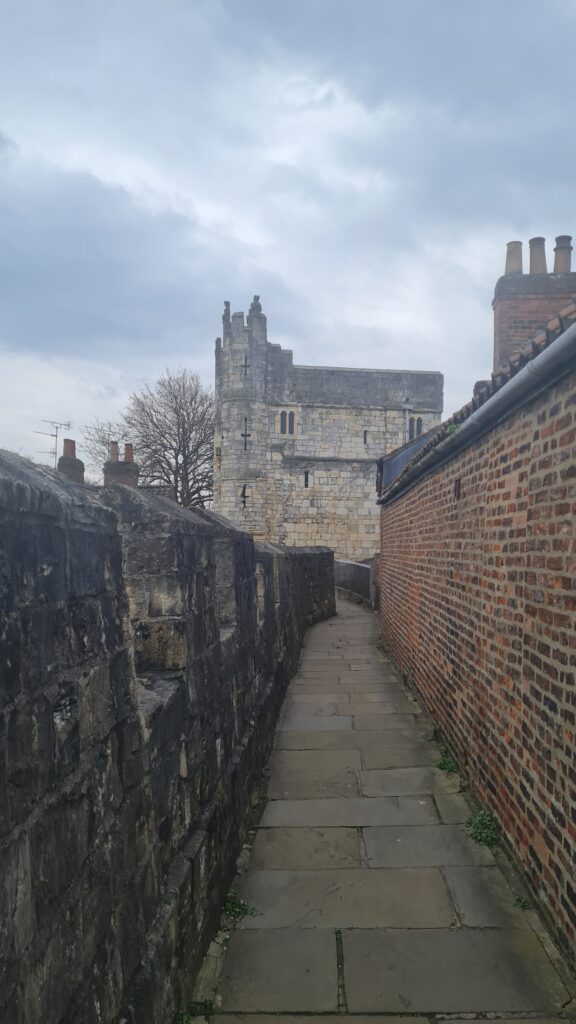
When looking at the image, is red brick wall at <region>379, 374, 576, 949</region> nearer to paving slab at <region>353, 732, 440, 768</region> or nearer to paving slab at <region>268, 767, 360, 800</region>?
paving slab at <region>353, 732, 440, 768</region>

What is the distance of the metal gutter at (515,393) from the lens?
2.91 m

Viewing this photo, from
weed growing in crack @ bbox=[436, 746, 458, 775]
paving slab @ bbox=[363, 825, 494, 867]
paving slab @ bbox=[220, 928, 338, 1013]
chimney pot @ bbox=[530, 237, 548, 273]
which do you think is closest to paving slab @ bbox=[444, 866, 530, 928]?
paving slab @ bbox=[363, 825, 494, 867]

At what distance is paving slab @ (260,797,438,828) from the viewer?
14.5 ft

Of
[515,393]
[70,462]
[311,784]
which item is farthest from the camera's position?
[70,462]

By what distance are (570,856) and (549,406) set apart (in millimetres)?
2273

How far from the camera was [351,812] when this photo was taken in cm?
457

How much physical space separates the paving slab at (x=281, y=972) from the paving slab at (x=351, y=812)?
1.28 m

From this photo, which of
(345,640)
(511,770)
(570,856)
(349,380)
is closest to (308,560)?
(345,640)

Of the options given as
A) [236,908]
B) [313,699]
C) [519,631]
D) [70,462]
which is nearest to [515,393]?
[519,631]

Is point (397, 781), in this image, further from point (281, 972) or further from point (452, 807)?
point (281, 972)

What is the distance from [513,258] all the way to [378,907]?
27.6 ft

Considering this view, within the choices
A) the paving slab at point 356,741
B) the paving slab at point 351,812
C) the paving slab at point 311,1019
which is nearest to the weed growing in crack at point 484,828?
the paving slab at point 351,812

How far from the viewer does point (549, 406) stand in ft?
11.0

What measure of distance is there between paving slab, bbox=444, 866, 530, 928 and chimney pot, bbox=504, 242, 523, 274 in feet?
25.6
